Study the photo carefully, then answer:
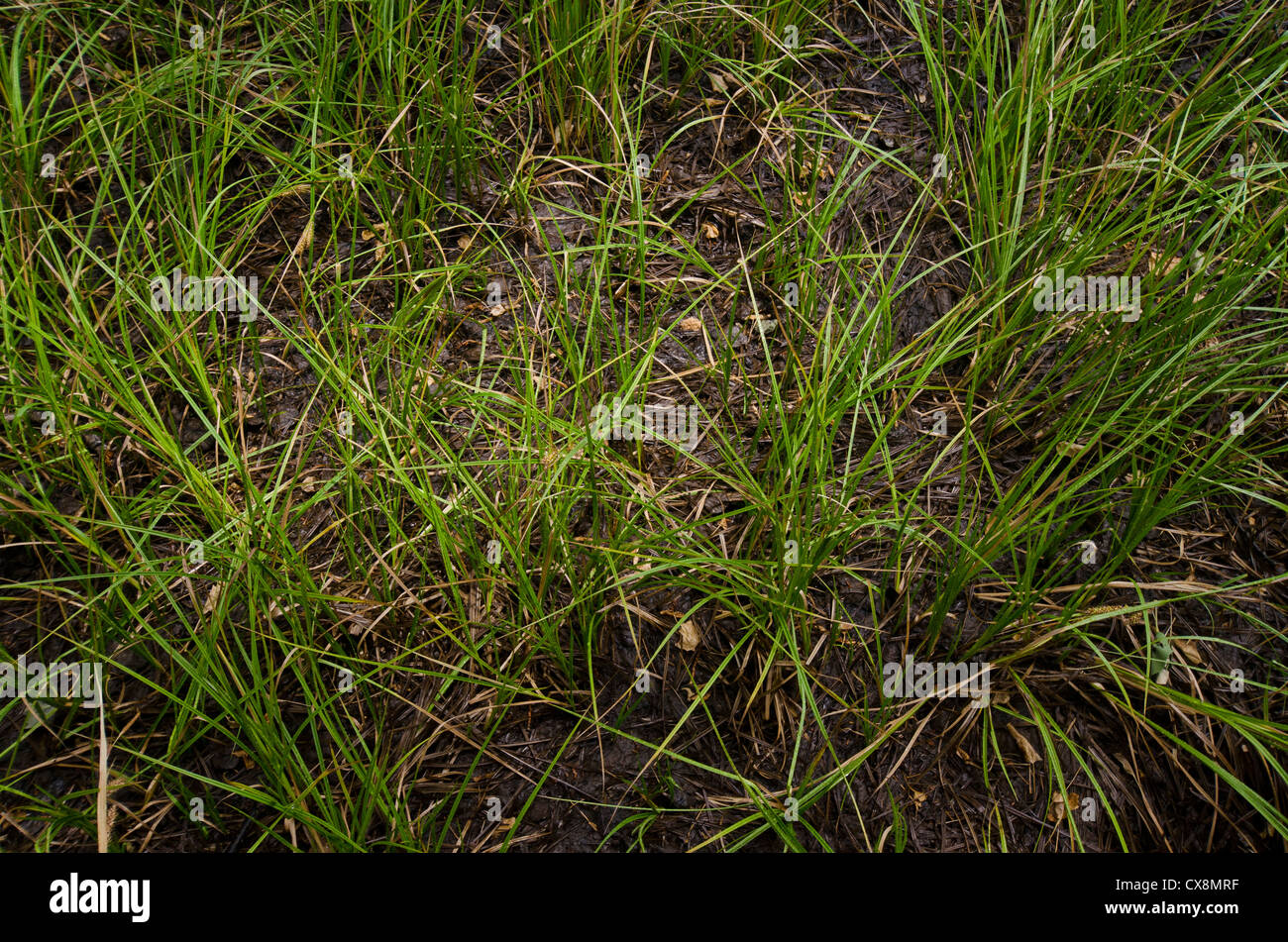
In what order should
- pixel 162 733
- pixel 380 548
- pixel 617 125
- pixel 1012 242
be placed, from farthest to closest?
1. pixel 617 125
2. pixel 1012 242
3. pixel 380 548
4. pixel 162 733

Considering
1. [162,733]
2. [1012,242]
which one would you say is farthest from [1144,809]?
[162,733]

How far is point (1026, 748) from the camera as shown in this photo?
154 cm

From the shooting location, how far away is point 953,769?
1.54 metres

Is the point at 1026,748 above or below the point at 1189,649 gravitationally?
below

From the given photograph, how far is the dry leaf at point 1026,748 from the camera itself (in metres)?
1.53

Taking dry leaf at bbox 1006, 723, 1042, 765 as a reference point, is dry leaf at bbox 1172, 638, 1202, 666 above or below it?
above

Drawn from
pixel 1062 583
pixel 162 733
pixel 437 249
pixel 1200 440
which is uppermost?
pixel 437 249

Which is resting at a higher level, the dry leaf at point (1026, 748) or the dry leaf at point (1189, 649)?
the dry leaf at point (1189, 649)

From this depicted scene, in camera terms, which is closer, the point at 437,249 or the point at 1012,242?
the point at 1012,242

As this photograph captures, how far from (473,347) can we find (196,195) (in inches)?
30.7

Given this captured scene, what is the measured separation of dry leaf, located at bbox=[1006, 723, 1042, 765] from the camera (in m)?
1.53

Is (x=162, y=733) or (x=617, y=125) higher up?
(x=617, y=125)
